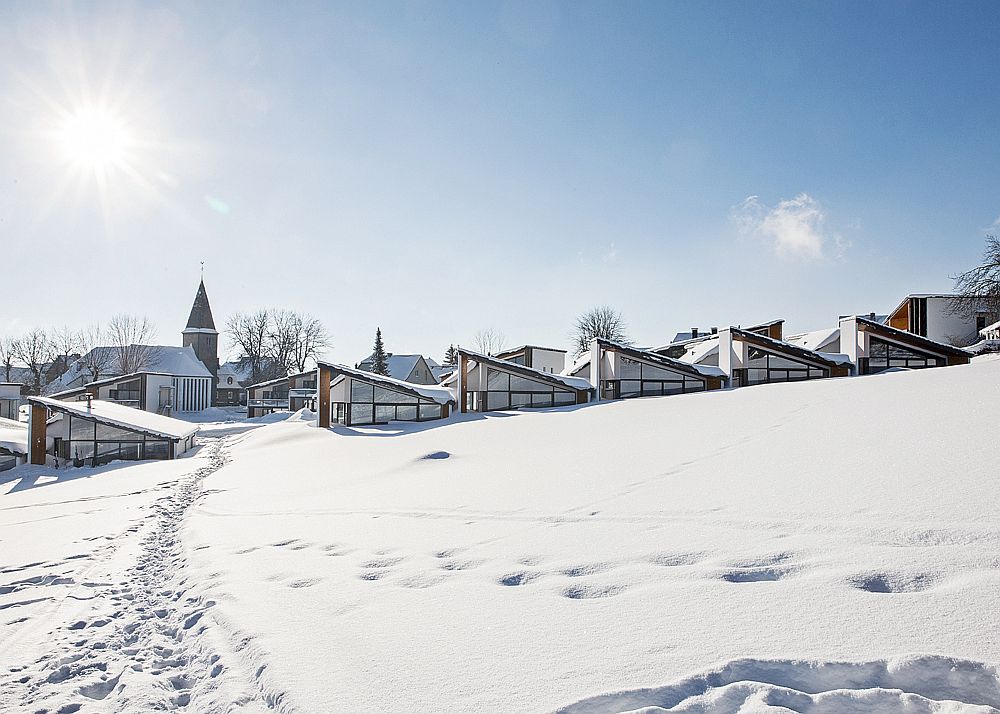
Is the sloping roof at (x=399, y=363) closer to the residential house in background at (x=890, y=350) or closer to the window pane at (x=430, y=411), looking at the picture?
the window pane at (x=430, y=411)

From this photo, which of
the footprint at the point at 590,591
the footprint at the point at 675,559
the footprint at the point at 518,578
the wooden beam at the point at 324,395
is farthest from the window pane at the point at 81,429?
the footprint at the point at 675,559

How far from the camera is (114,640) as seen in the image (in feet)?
15.1

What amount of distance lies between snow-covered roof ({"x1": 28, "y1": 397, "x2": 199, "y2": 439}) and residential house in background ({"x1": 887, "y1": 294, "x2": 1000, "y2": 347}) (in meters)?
36.3

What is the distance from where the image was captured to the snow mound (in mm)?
2715

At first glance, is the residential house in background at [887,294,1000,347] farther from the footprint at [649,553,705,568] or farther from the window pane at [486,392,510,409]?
the footprint at [649,553,705,568]

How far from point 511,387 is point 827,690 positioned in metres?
21.3

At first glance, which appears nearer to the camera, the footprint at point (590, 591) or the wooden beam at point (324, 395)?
the footprint at point (590, 591)

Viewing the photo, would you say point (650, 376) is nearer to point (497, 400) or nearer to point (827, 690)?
point (497, 400)

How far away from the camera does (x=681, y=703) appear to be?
286 centimetres

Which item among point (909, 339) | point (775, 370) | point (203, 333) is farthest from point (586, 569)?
point (203, 333)

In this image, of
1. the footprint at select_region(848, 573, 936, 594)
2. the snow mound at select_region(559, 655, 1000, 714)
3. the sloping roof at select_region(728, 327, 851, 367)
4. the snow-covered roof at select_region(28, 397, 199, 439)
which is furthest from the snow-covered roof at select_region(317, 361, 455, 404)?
the snow mound at select_region(559, 655, 1000, 714)

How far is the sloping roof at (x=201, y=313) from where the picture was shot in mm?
60219

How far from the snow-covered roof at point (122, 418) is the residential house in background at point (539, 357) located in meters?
15.4

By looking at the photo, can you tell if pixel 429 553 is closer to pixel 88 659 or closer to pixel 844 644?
pixel 88 659
